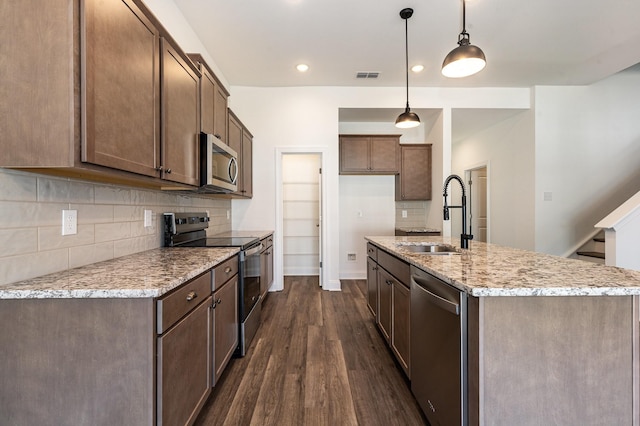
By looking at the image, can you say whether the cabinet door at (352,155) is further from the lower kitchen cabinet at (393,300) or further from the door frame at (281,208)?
the lower kitchen cabinet at (393,300)

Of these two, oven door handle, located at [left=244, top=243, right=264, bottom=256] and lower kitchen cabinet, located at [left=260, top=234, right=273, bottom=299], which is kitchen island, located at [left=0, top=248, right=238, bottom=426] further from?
lower kitchen cabinet, located at [left=260, top=234, right=273, bottom=299]

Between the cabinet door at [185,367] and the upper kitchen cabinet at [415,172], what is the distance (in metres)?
3.72

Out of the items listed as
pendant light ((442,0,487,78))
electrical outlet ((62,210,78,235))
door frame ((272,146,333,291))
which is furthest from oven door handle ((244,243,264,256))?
pendant light ((442,0,487,78))

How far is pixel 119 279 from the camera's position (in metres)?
1.16

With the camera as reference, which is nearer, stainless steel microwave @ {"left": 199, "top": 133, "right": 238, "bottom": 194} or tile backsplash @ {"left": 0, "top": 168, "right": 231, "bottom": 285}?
tile backsplash @ {"left": 0, "top": 168, "right": 231, "bottom": 285}

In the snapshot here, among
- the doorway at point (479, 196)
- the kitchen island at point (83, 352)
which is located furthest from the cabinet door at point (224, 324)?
the doorway at point (479, 196)

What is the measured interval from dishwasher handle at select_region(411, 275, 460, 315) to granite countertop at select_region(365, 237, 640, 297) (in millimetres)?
74

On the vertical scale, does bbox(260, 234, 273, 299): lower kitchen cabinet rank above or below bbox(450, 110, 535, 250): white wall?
below

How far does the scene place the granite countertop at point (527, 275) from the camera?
1.02 meters

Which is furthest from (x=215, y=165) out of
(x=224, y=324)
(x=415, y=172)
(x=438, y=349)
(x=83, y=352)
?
(x=415, y=172)

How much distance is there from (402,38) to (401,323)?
284 cm

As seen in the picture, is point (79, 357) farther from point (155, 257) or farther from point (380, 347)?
point (380, 347)

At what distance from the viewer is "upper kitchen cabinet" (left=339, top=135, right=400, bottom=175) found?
4.50 m

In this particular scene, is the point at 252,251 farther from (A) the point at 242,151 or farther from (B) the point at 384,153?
(B) the point at 384,153
